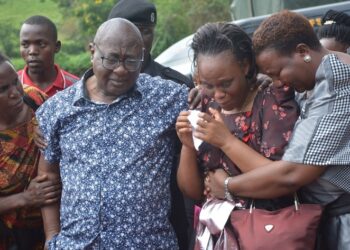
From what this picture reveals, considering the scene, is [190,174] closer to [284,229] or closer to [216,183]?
[216,183]

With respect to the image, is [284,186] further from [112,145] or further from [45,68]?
[45,68]

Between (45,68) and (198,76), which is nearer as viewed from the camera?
(198,76)

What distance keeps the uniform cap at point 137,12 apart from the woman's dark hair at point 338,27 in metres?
1.13

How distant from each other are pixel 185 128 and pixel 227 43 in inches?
15.8

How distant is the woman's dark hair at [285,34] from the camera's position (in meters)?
2.55

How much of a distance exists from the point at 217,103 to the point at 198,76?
17cm

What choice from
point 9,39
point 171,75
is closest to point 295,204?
point 171,75

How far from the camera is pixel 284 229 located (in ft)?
8.25

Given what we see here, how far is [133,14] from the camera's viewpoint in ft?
13.4

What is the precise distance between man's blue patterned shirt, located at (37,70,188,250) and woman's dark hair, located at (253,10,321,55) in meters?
0.65

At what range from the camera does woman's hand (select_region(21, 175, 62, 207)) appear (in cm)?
326

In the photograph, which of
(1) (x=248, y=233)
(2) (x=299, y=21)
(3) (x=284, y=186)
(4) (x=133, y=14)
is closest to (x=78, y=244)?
(1) (x=248, y=233)

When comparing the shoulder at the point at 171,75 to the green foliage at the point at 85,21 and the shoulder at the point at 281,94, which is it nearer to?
the shoulder at the point at 281,94

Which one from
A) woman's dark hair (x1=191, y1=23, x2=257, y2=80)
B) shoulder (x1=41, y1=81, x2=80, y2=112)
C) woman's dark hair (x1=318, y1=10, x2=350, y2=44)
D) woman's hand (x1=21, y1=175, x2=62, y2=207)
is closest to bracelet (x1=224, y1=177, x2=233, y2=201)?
woman's dark hair (x1=191, y1=23, x2=257, y2=80)
